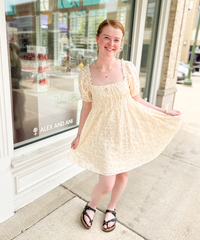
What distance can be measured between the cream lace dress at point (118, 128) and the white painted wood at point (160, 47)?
2.93m

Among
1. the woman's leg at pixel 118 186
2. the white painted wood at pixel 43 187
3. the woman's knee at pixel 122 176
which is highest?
the woman's knee at pixel 122 176

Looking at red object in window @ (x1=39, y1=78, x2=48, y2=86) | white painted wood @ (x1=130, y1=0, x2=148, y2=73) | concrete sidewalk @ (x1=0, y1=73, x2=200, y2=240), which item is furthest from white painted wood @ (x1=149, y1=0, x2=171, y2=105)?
red object in window @ (x1=39, y1=78, x2=48, y2=86)

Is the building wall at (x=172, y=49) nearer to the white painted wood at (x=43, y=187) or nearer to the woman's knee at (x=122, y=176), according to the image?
the white painted wood at (x=43, y=187)

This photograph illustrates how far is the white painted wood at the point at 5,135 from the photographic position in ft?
5.97

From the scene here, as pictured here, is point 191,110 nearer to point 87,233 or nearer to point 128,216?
point 128,216

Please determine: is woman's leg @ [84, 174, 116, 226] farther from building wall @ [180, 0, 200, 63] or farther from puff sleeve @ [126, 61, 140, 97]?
building wall @ [180, 0, 200, 63]

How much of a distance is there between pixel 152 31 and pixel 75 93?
2.30 m

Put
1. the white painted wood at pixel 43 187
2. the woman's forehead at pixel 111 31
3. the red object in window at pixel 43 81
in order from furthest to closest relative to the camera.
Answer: the red object in window at pixel 43 81, the white painted wood at pixel 43 187, the woman's forehead at pixel 111 31

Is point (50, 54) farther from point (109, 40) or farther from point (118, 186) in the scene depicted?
point (118, 186)

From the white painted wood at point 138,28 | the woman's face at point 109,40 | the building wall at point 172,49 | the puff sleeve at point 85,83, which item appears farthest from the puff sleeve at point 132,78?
the building wall at point 172,49

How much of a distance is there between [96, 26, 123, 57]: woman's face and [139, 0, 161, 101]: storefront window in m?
2.63

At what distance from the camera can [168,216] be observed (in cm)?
225

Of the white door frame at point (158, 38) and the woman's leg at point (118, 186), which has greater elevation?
the white door frame at point (158, 38)

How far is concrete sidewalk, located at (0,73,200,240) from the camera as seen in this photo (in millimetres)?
2014
